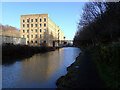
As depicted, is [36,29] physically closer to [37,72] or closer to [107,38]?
[107,38]

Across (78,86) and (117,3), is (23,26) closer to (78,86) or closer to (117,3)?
(117,3)

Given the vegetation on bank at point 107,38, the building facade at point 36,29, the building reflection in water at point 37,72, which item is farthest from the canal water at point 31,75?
the building facade at point 36,29

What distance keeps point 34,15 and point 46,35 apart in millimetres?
12381

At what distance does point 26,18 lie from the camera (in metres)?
57.1

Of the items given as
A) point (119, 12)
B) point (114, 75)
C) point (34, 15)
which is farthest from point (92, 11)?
point (34, 15)

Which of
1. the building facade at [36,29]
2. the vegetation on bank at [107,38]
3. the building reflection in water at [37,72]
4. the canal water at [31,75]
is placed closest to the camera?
the vegetation on bank at [107,38]

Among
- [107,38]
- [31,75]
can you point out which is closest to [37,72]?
[31,75]

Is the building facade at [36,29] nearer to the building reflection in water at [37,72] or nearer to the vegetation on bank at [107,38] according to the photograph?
the vegetation on bank at [107,38]

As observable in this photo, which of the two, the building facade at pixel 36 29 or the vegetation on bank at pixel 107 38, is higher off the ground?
the building facade at pixel 36 29

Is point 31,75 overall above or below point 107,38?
below

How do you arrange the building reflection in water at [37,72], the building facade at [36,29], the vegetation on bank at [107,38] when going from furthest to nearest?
the building facade at [36,29]
the building reflection in water at [37,72]
the vegetation on bank at [107,38]

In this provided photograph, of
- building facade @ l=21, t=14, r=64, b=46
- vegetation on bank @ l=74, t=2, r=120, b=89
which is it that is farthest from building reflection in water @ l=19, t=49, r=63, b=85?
building facade @ l=21, t=14, r=64, b=46

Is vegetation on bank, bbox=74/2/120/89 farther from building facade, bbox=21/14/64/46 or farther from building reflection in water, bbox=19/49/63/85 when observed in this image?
building facade, bbox=21/14/64/46

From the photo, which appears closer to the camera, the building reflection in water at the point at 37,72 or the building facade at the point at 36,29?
the building reflection in water at the point at 37,72
